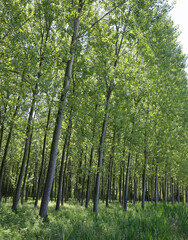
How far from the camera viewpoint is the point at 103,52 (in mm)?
10383

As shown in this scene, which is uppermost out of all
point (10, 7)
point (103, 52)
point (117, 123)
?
point (103, 52)

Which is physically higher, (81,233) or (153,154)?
(153,154)

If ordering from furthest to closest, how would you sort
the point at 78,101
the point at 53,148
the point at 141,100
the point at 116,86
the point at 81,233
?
the point at 141,100, the point at 116,86, the point at 78,101, the point at 53,148, the point at 81,233

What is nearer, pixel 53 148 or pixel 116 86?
pixel 53 148

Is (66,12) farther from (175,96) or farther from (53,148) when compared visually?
(175,96)

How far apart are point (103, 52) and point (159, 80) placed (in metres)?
6.65

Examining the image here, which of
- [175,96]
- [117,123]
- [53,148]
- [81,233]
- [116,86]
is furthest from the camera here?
[175,96]

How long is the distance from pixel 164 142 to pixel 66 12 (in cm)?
1206

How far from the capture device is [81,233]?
556 centimetres

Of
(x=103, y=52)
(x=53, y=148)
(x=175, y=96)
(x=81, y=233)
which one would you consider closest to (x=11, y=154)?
(x=53, y=148)

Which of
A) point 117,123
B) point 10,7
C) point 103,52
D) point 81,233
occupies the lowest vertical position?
point 81,233

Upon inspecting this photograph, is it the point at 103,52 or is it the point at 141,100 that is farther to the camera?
the point at 141,100

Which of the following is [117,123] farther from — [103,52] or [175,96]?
[175,96]

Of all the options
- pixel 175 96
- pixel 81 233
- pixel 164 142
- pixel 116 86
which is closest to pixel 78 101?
pixel 116 86
